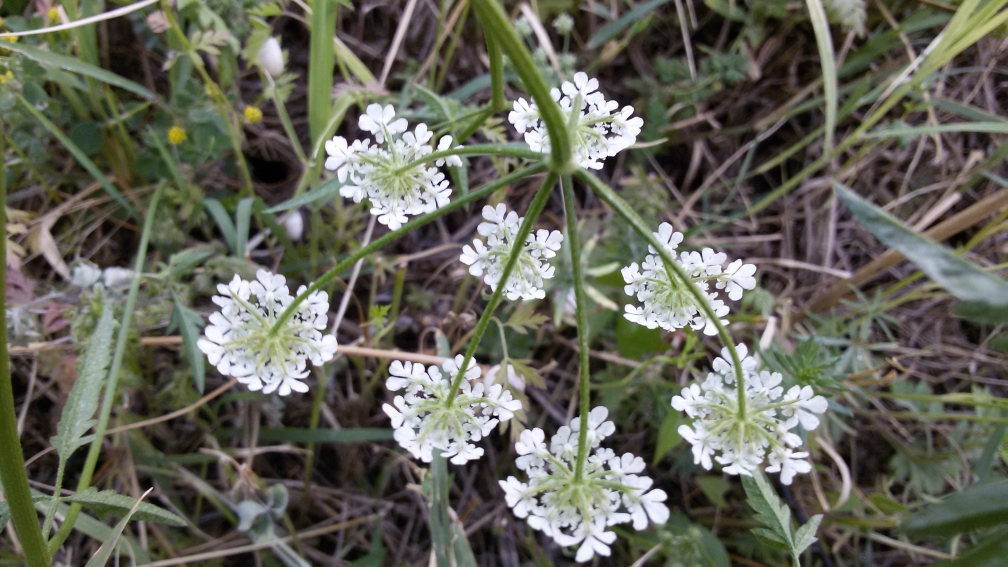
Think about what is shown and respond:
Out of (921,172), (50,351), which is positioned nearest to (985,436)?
(921,172)

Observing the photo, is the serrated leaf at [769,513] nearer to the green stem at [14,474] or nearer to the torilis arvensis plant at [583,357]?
the torilis arvensis plant at [583,357]

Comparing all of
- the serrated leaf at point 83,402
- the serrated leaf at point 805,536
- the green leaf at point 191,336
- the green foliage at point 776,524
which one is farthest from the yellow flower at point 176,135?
the serrated leaf at point 805,536

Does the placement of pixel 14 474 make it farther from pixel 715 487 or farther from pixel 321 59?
pixel 715 487

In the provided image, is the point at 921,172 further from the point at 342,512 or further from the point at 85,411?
the point at 85,411

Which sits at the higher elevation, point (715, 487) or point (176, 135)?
point (176, 135)

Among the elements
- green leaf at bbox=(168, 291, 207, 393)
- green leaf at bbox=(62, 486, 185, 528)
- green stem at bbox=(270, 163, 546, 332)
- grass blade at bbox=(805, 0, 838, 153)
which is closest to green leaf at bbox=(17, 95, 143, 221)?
green leaf at bbox=(168, 291, 207, 393)

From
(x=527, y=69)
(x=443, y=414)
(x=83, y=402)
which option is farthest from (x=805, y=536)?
(x=83, y=402)
